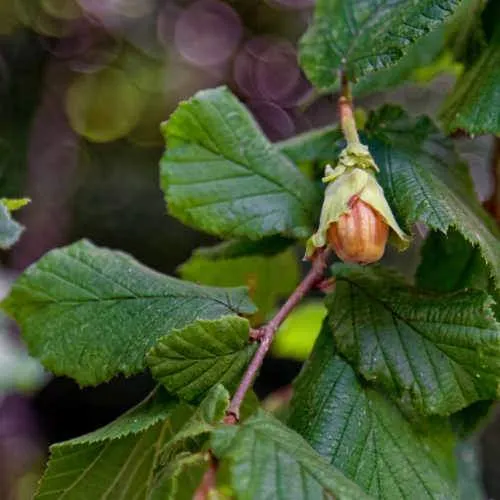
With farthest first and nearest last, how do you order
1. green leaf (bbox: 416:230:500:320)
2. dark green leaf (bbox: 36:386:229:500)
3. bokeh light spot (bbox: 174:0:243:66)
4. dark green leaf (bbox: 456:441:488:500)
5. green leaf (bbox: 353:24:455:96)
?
bokeh light spot (bbox: 174:0:243:66), dark green leaf (bbox: 456:441:488:500), green leaf (bbox: 353:24:455:96), green leaf (bbox: 416:230:500:320), dark green leaf (bbox: 36:386:229:500)

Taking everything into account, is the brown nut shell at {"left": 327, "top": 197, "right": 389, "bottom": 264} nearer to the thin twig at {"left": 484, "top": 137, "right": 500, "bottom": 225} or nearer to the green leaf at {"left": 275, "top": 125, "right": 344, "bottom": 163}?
the green leaf at {"left": 275, "top": 125, "right": 344, "bottom": 163}

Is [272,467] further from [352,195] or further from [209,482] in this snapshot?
[352,195]

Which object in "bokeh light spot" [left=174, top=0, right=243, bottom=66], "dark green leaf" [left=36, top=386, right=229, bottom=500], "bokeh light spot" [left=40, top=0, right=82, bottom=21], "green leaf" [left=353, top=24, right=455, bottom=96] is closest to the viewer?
"dark green leaf" [left=36, top=386, right=229, bottom=500]

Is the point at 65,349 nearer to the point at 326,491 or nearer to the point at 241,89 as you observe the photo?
the point at 326,491

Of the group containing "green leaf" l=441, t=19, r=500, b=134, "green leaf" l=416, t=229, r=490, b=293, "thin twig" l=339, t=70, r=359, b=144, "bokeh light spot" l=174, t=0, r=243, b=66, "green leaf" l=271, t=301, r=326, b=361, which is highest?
"green leaf" l=441, t=19, r=500, b=134

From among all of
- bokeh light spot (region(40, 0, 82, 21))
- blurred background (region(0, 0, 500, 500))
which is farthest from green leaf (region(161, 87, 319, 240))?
bokeh light spot (region(40, 0, 82, 21))

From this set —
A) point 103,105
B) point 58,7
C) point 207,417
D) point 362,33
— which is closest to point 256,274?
point 362,33

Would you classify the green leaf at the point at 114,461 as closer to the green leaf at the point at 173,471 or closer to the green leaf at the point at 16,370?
the green leaf at the point at 173,471

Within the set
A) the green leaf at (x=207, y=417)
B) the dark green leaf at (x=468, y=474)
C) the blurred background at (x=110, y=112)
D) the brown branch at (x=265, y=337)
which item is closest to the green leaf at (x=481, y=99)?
the brown branch at (x=265, y=337)
